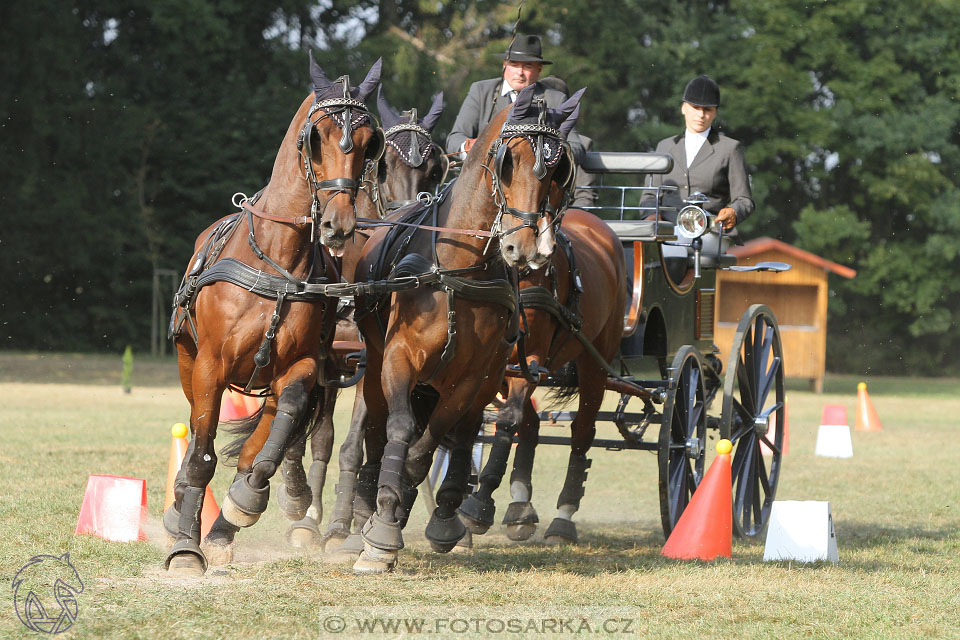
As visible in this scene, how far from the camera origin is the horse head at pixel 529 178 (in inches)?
193

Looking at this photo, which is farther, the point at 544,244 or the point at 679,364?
the point at 679,364

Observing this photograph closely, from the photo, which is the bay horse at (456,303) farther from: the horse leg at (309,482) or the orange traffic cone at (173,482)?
the orange traffic cone at (173,482)

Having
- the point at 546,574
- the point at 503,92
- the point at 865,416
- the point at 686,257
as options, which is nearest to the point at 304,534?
the point at 546,574

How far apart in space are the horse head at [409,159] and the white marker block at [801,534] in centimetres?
265

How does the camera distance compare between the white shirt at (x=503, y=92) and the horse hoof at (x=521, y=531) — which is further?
the horse hoof at (x=521, y=531)

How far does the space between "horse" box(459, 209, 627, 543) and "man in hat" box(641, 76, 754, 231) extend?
1369 millimetres

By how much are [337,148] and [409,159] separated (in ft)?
5.55

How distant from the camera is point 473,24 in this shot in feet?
94.5

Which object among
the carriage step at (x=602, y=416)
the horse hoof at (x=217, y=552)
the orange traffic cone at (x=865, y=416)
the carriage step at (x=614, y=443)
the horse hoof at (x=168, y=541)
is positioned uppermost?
the carriage step at (x=602, y=416)

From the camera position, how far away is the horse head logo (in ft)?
13.9

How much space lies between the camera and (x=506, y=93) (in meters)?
6.98

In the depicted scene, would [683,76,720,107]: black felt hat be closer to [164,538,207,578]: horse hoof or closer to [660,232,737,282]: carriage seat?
[660,232,737,282]: carriage seat

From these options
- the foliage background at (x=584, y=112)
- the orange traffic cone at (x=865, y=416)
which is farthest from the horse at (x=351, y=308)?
the foliage background at (x=584, y=112)

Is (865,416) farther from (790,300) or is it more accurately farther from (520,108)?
(520,108)
